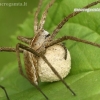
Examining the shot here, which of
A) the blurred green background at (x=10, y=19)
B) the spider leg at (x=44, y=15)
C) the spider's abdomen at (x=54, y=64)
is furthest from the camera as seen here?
the blurred green background at (x=10, y=19)

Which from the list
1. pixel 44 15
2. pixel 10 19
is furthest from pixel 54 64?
pixel 10 19

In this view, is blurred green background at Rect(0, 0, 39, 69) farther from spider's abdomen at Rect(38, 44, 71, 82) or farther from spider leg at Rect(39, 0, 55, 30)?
spider's abdomen at Rect(38, 44, 71, 82)

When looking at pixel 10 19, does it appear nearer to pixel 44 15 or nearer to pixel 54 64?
pixel 44 15

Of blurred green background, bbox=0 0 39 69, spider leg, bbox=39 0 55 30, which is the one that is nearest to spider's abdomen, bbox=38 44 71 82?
spider leg, bbox=39 0 55 30

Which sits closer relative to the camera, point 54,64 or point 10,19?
point 54,64

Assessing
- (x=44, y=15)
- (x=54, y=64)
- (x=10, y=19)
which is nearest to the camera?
(x=54, y=64)

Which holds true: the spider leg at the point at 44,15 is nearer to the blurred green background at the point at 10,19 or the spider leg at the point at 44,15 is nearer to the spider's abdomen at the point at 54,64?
the spider's abdomen at the point at 54,64

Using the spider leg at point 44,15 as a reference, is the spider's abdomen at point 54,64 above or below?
below

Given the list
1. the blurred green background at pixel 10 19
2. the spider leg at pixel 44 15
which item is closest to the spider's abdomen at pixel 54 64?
the spider leg at pixel 44 15
